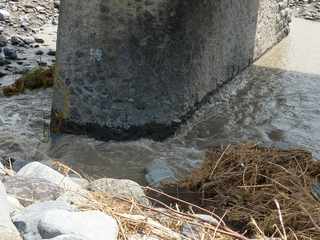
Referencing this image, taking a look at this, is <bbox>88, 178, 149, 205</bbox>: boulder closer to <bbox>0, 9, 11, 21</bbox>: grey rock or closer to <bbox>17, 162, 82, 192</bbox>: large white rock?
<bbox>17, 162, 82, 192</bbox>: large white rock

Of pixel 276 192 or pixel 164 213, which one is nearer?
pixel 164 213

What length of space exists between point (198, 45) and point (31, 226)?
4389 mm

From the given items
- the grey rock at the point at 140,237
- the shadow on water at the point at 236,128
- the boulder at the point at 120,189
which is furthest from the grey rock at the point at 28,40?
the grey rock at the point at 140,237

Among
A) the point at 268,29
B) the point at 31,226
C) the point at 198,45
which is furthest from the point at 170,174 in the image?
the point at 268,29

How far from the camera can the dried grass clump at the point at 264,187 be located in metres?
4.61

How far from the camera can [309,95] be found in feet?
29.6

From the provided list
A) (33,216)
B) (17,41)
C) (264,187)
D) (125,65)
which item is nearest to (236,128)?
(125,65)

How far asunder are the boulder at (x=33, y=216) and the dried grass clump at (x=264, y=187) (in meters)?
1.38

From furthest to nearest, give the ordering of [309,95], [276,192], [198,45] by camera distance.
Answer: [309,95], [198,45], [276,192]

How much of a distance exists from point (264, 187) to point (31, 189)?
7.24ft

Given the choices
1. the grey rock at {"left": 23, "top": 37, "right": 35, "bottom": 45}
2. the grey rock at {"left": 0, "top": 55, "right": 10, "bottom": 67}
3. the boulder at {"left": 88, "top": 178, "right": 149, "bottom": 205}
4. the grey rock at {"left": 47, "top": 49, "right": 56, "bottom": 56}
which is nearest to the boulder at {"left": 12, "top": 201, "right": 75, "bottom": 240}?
the boulder at {"left": 88, "top": 178, "right": 149, "bottom": 205}

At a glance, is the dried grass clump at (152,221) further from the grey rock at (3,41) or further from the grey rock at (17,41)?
the grey rock at (17,41)

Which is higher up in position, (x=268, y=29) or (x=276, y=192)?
(x=268, y=29)

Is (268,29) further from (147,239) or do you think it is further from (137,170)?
(147,239)
